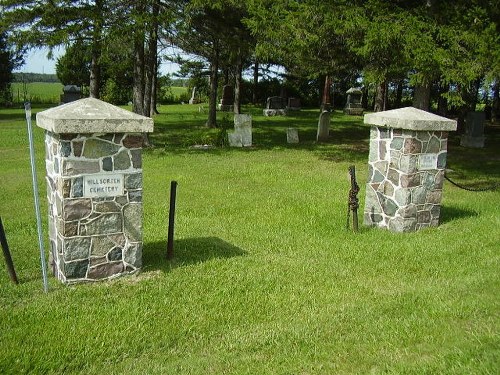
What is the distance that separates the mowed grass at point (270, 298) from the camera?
376cm

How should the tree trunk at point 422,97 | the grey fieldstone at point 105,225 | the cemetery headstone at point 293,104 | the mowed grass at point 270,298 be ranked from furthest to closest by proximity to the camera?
1. the cemetery headstone at point 293,104
2. the tree trunk at point 422,97
3. the grey fieldstone at point 105,225
4. the mowed grass at point 270,298

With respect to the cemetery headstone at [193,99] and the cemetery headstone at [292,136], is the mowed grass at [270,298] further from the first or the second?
the cemetery headstone at [193,99]

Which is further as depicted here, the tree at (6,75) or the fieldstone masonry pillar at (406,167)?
the tree at (6,75)

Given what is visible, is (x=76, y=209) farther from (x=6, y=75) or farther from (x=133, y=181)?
(x=6, y=75)

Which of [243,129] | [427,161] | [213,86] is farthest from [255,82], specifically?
[427,161]

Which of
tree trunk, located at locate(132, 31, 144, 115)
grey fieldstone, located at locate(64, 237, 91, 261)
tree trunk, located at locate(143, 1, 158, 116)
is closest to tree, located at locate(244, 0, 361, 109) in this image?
tree trunk, located at locate(143, 1, 158, 116)

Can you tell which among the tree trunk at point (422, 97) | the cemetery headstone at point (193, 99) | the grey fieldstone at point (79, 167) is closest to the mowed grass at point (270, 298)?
the grey fieldstone at point (79, 167)

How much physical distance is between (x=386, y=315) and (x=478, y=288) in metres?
1.21

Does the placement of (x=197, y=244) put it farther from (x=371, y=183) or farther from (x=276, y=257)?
(x=371, y=183)

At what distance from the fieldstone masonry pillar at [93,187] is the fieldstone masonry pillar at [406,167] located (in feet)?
12.2

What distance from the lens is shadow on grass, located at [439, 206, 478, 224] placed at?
26.5ft

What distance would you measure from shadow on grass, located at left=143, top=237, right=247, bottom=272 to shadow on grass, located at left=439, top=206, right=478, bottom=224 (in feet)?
11.8

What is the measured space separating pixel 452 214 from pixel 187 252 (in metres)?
4.67

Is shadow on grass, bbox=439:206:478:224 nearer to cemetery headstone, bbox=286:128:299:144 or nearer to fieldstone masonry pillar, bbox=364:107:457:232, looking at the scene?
fieldstone masonry pillar, bbox=364:107:457:232
